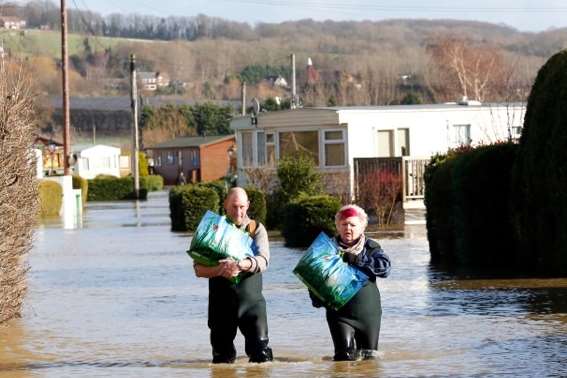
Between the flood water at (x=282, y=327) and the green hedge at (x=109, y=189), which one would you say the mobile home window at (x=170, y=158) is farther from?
the flood water at (x=282, y=327)

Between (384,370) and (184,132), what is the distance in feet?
414

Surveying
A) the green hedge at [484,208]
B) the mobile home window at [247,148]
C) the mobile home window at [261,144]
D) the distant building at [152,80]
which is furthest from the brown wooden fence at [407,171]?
the distant building at [152,80]

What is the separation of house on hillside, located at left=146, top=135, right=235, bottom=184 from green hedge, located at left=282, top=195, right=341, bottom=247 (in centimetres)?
7460

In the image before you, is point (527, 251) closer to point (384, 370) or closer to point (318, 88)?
point (384, 370)

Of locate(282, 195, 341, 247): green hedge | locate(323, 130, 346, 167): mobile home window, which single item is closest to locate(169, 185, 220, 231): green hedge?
locate(323, 130, 346, 167): mobile home window

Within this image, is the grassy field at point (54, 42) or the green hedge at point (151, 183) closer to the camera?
the green hedge at point (151, 183)

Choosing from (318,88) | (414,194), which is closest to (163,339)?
(414,194)

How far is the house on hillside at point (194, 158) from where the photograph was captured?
107 metres

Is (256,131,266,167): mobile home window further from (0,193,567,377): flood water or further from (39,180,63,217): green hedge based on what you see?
(0,193,567,377): flood water

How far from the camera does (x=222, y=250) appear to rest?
11852mm

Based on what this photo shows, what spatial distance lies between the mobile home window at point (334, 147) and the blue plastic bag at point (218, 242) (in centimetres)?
3076

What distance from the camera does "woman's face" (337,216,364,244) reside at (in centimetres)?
1176

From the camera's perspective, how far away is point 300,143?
4400cm

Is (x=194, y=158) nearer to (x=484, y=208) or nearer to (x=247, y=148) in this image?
(x=247, y=148)
